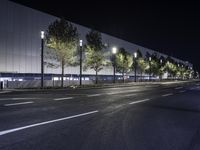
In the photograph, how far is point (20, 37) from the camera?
51.1 meters

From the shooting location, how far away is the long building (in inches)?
1866

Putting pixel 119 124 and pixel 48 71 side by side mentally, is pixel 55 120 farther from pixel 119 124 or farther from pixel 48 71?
pixel 48 71

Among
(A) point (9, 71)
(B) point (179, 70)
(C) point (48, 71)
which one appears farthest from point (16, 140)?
(B) point (179, 70)

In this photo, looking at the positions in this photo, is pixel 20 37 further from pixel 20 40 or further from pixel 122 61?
pixel 122 61

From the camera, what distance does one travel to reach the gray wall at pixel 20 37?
47.5 meters

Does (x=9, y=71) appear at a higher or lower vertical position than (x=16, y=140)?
higher

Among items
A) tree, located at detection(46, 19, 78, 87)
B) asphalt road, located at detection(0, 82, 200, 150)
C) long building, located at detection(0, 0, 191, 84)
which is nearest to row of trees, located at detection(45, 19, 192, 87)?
tree, located at detection(46, 19, 78, 87)

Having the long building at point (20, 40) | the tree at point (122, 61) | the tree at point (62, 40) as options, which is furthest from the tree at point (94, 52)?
the tree at point (122, 61)

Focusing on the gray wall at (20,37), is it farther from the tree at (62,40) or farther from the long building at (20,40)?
the tree at (62,40)

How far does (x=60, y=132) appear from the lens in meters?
9.12

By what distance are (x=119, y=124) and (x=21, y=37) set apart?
42987 mm

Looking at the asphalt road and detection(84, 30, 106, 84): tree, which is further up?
detection(84, 30, 106, 84): tree

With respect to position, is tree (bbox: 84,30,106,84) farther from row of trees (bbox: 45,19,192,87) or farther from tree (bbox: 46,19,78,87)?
tree (bbox: 46,19,78,87)

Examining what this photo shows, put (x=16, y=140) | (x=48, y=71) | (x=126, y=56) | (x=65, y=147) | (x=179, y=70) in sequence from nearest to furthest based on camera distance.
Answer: (x=65, y=147) → (x=16, y=140) → (x=48, y=71) → (x=126, y=56) → (x=179, y=70)
